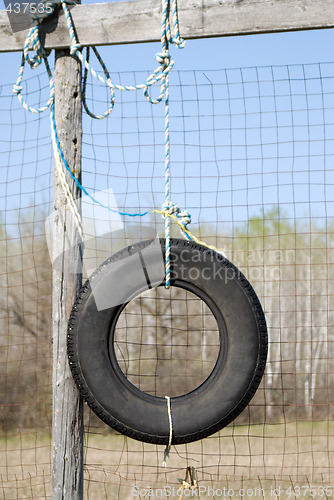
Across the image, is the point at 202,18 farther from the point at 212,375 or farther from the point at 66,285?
the point at 212,375

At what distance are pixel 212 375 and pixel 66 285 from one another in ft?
2.46

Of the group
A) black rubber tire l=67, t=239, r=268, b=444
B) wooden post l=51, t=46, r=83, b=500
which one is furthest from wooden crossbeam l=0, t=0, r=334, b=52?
black rubber tire l=67, t=239, r=268, b=444

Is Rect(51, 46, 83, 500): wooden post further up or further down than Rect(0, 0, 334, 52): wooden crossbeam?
further down

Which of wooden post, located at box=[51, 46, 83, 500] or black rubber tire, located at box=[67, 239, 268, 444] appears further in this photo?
wooden post, located at box=[51, 46, 83, 500]

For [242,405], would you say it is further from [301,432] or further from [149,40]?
[301,432]

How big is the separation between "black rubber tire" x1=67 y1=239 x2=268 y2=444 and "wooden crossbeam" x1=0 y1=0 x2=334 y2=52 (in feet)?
3.06

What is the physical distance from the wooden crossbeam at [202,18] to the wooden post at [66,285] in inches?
7.6

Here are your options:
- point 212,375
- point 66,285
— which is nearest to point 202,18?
point 66,285

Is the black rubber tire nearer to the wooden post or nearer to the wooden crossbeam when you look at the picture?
the wooden post

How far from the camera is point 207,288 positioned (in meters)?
2.16

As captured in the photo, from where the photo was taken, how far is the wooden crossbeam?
238 cm

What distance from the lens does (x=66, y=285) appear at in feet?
8.09

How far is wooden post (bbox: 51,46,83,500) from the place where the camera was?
2439mm

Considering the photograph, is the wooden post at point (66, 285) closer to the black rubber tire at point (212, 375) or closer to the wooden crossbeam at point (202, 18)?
the wooden crossbeam at point (202, 18)
